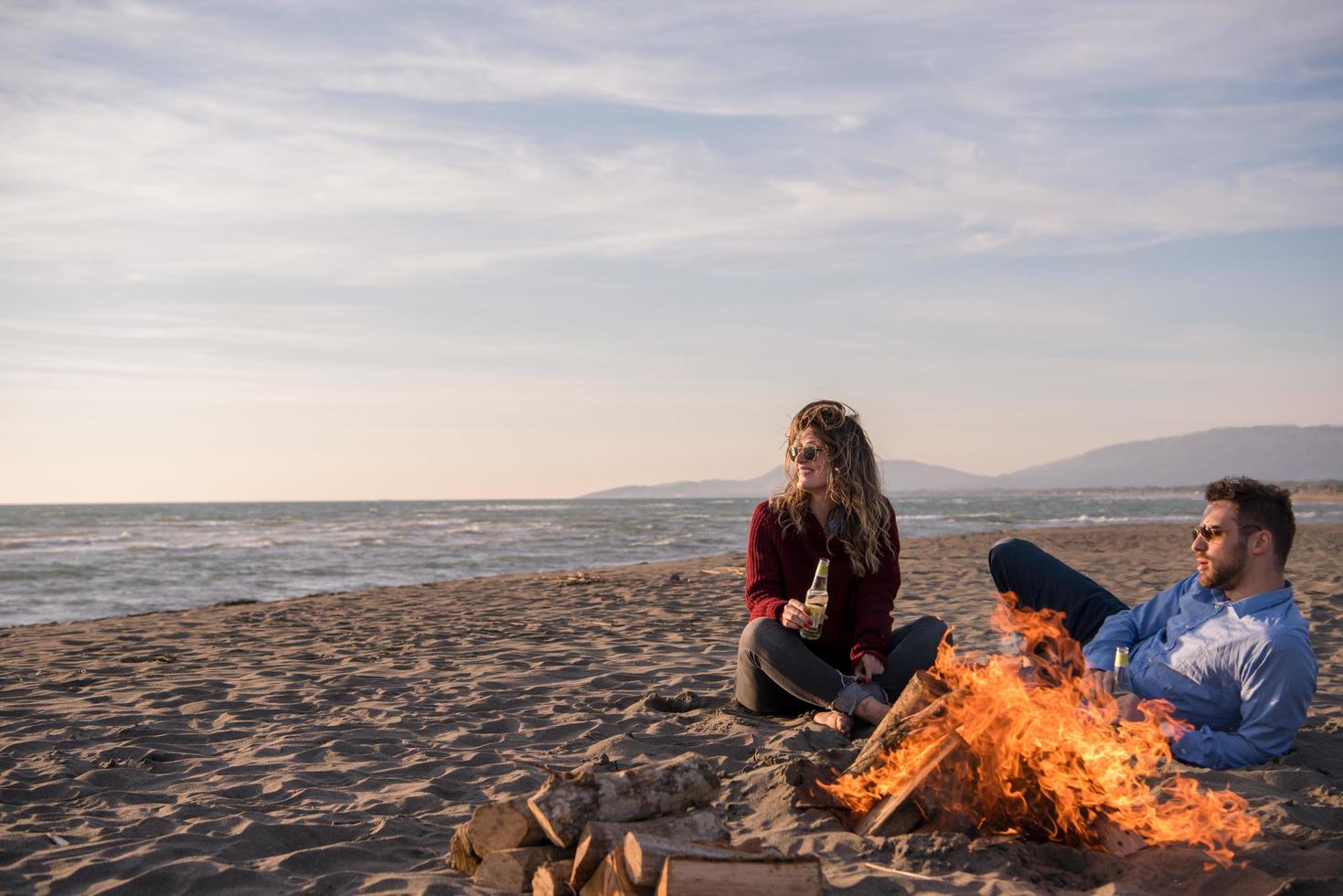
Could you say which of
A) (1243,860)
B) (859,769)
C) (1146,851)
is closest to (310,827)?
(859,769)

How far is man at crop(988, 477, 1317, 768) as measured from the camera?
13.1 ft

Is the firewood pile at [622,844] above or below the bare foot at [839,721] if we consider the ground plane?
above

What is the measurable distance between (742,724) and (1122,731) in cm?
210

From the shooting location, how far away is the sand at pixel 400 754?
11.2 feet

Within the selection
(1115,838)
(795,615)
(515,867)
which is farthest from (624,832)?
(795,615)

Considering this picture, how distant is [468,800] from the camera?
14.2 ft

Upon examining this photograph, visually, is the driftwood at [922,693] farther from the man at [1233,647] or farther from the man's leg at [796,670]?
the man's leg at [796,670]

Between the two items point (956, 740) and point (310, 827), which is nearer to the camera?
point (956, 740)

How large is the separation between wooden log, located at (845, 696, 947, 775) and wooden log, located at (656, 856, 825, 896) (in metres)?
1.05

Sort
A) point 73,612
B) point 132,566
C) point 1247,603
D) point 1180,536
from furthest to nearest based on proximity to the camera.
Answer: point 1180,536, point 132,566, point 73,612, point 1247,603

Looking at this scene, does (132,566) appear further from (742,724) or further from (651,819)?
(651,819)

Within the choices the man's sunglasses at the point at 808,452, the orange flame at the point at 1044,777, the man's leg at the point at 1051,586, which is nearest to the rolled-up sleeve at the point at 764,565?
the man's sunglasses at the point at 808,452

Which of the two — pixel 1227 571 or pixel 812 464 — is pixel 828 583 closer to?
pixel 812 464

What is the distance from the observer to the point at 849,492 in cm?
513
